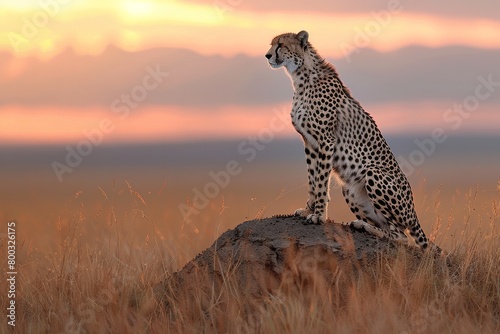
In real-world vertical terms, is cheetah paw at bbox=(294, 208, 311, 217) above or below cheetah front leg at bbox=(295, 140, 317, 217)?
below

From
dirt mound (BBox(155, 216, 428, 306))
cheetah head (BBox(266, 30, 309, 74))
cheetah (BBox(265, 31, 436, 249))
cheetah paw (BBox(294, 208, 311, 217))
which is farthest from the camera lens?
cheetah head (BBox(266, 30, 309, 74))

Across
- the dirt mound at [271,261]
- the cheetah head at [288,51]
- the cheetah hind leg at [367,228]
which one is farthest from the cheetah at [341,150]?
the dirt mound at [271,261]

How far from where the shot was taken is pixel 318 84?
295 inches

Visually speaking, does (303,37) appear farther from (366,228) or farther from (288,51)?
(366,228)

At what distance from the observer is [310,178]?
7.13 m

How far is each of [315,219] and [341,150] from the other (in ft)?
3.11

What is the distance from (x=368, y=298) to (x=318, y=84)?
257 centimetres

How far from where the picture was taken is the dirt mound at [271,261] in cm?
600

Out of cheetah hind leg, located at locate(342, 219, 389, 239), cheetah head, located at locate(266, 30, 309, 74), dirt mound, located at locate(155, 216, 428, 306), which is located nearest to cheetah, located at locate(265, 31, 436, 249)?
cheetah head, located at locate(266, 30, 309, 74)

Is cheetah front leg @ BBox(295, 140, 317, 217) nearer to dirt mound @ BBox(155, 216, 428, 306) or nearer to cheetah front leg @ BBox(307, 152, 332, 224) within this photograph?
cheetah front leg @ BBox(307, 152, 332, 224)

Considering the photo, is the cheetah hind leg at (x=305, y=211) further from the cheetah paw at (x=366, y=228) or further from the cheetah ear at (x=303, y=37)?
the cheetah ear at (x=303, y=37)

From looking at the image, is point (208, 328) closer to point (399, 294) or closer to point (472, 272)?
point (399, 294)

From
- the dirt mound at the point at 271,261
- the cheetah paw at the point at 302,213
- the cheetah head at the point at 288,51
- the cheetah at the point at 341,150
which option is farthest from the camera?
the cheetah head at the point at 288,51

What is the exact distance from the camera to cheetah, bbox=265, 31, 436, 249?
714 cm
